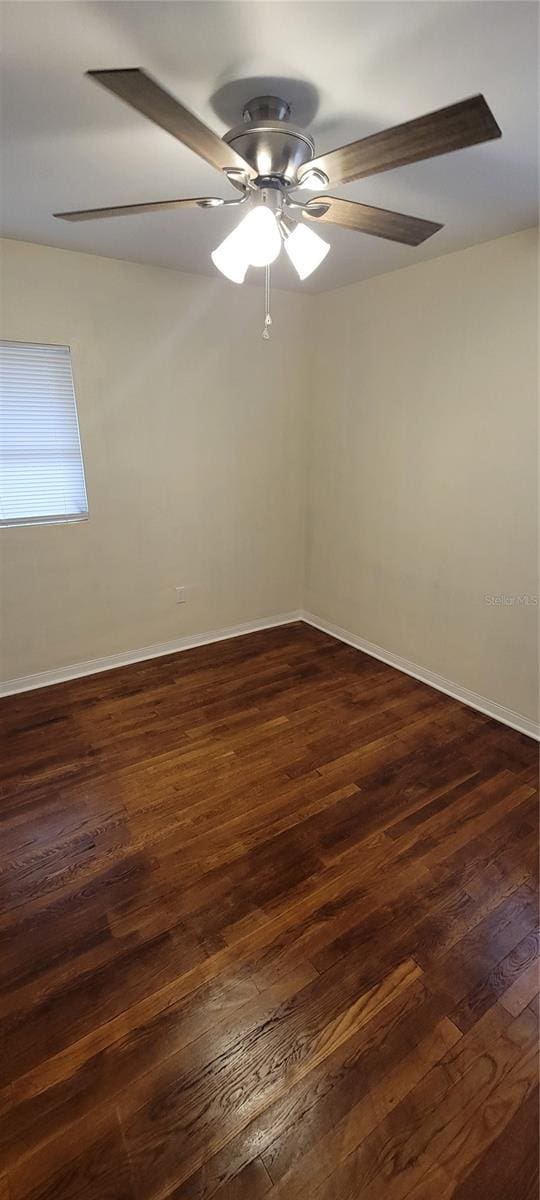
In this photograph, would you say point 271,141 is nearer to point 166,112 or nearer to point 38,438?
point 166,112

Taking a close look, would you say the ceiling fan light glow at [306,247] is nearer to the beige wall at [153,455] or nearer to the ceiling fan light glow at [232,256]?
the ceiling fan light glow at [232,256]

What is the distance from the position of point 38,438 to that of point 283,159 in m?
1.94

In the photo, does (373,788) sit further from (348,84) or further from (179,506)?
(348,84)

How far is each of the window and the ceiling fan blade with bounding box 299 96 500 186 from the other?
1933 millimetres

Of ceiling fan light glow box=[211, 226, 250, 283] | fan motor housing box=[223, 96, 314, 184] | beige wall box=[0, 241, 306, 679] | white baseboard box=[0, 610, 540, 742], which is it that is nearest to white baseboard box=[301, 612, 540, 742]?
white baseboard box=[0, 610, 540, 742]

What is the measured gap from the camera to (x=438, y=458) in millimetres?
2814

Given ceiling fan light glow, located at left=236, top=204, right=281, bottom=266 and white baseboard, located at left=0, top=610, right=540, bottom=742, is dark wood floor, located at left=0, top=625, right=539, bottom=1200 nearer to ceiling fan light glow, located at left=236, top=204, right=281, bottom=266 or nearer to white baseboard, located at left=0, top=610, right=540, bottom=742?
white baseboard, located at left=0, top=610, right=540, bottom=742

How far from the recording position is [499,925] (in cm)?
164

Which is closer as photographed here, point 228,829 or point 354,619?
point 228,829

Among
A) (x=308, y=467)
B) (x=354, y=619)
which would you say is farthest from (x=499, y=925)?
(x=308, y=467)

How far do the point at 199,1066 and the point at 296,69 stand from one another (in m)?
2.44

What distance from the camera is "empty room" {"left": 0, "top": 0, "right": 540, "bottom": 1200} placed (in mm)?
1142

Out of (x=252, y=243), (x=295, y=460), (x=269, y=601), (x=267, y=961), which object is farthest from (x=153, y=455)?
(x=267, y=961)

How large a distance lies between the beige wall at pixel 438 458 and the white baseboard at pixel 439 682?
0.05 metres
